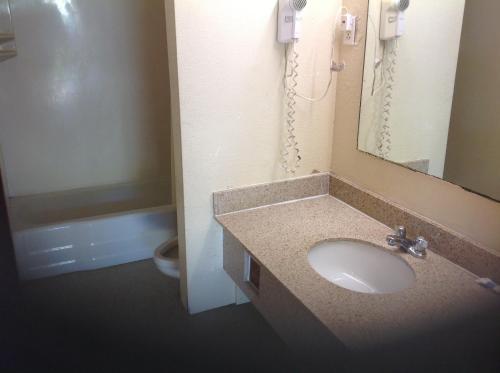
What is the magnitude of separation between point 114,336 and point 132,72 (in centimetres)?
202

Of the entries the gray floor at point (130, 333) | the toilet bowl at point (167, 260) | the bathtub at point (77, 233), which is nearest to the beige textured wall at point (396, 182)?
the gray floor at point (130, 333)

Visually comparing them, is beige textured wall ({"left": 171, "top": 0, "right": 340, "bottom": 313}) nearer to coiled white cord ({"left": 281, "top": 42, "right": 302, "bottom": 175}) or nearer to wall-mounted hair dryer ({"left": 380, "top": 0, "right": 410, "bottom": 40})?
coiled white cord ({"left": 281, "top": 42, "right": 302, "bottom": 175})

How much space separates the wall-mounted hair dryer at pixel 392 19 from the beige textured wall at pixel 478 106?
0.30 m

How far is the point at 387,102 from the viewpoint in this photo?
1795mm

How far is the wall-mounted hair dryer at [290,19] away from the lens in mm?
1707

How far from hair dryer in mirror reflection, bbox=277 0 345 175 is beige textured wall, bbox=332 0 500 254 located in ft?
0.33

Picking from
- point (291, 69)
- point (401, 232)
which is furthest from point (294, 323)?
point (291, 69)

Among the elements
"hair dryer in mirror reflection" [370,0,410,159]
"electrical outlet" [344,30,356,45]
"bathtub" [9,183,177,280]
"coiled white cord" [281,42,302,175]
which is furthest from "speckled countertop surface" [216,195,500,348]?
"bathtub" [9,183,177,280]

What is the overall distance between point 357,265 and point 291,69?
0.87 meters

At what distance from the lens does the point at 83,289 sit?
2.58m

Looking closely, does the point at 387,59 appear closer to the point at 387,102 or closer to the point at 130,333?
the point at 387,102

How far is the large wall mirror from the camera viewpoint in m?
1.39

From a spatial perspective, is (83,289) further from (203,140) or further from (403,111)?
(403,111)

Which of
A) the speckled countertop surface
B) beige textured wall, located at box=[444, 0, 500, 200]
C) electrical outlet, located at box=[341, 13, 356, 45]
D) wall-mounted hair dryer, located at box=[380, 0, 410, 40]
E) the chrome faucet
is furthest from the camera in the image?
electrical outlet, located at box=[341, 13, 356, 45]
